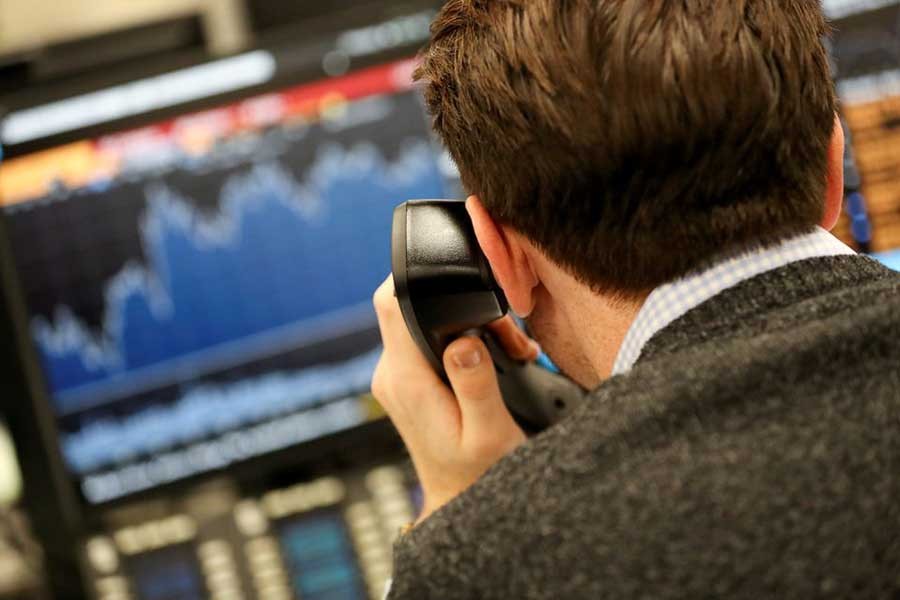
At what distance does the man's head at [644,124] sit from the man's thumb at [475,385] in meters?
0.18

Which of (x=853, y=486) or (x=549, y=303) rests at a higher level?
(x=549, y=303)

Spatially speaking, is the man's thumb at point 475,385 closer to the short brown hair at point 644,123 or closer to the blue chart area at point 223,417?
the short brown hair at point 644,123

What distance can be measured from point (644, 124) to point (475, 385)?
30 cm

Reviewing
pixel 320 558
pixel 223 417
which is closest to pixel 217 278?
pixel 223 417

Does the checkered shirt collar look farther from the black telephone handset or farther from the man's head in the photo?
the black telephone handset

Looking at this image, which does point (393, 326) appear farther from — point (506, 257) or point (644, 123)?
point (644, 123)

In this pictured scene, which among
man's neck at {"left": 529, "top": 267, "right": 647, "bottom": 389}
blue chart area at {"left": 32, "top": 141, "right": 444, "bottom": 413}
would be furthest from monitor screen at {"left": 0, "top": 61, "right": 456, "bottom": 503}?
man's neck at {"left": 529, "top": 267, "right": 647, "bottom": 389}

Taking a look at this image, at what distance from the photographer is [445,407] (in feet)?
2.55

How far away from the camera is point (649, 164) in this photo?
20.0 inches

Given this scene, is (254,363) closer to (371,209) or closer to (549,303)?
(371,209)

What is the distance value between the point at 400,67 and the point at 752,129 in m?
0.63

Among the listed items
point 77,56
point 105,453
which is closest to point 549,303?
point 105,453

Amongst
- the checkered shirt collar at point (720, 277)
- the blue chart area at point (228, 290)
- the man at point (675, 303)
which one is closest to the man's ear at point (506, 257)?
the man at point (675, 303)

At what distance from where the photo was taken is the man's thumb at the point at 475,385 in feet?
2.44
